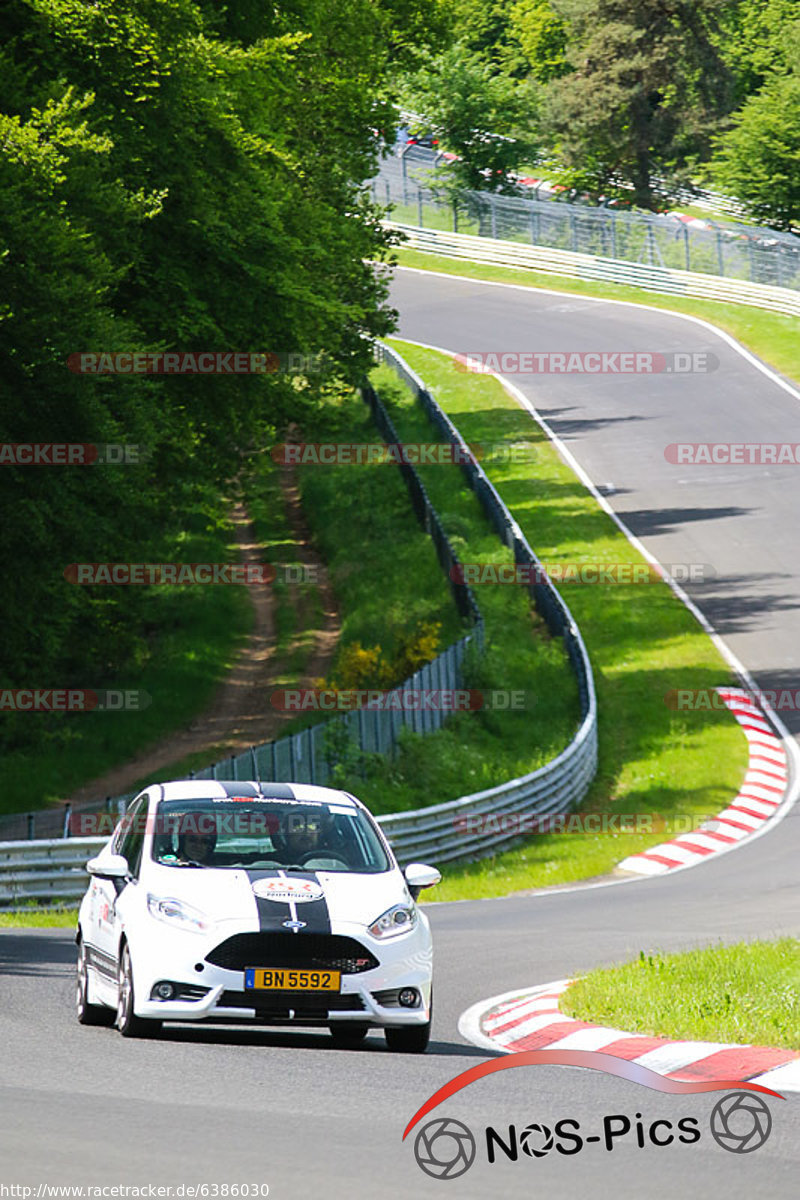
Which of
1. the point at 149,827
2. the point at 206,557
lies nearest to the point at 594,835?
the point at 149,827

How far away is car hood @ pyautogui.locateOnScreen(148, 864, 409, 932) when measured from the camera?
10.2 m

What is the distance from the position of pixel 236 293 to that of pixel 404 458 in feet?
64.9

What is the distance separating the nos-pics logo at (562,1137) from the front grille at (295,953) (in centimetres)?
231

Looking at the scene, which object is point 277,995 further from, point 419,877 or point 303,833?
point 303,833

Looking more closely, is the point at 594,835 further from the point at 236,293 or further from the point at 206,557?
the point at 206,557

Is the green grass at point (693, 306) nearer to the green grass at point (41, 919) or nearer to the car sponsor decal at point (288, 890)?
the green grass at point (41, 919)

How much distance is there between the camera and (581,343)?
5997 cm

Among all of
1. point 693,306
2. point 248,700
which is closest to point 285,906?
point 248,700

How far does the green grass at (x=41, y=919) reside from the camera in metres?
19.0

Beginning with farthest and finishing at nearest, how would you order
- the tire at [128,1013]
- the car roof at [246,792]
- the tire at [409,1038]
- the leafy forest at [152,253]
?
1. the leafy forest at [152,253]
2. the car roof at [246,792]
3. the tire at [409,1038]
4. the tire at [128,1013]

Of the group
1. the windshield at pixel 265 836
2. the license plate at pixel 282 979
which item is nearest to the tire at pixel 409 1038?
the license plate at pixel 282 979

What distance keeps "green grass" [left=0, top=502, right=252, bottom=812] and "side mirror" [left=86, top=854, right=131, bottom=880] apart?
63.3ft

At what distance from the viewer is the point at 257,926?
1009 centimetres

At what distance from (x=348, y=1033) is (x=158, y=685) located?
86.9 feet
